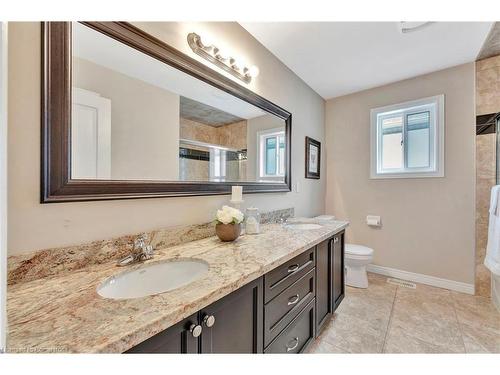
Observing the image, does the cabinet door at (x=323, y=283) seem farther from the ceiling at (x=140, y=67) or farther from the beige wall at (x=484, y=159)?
the beige wall at (x=484, y=159)

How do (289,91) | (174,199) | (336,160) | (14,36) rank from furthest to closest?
(336,160) → (289,91) → (174,199) → (14,36)

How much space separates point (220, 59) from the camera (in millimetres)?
1438

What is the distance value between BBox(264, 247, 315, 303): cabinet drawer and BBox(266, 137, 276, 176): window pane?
2.83 ft

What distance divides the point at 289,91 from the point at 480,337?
99.9 inches

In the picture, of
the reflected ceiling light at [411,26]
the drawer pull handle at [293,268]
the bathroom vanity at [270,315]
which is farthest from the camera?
the reflected ceiling light at [411,26]

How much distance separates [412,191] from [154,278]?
9.03 feet

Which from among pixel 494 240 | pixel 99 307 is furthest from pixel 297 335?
pixel 494 240

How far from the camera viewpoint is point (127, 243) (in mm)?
991

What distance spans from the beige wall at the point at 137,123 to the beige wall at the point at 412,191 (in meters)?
2.40

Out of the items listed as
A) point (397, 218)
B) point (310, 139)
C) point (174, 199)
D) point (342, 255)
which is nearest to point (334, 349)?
point (342, 255)

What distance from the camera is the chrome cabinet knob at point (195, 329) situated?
638 millimetres

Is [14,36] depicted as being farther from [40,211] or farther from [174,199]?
[174,199]

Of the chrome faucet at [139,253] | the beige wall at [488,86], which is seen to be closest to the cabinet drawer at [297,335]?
the chrome faucet at [139,253]

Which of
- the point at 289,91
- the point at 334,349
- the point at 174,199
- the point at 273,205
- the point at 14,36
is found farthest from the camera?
the point at 289,91
